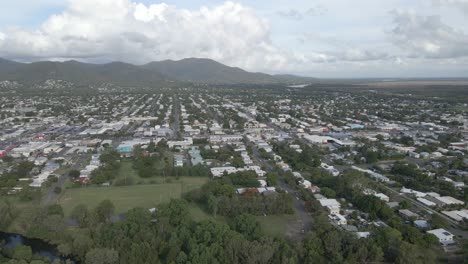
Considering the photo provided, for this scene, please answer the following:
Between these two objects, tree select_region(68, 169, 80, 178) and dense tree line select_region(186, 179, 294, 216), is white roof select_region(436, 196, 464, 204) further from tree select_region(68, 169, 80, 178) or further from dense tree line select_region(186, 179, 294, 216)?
tree select_region(68, 169, 80, 178)

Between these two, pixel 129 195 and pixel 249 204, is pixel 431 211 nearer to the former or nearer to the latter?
pixel 249 204

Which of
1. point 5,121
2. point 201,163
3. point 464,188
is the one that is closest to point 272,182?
point 201,163

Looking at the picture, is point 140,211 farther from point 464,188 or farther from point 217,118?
point 217,118

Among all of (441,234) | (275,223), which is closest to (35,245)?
(275,223)

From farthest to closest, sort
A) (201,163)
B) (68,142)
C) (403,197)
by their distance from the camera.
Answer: (68,142) → (201,163) → (403,197)

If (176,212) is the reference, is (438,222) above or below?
below

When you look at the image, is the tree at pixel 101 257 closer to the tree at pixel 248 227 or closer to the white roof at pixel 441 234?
the tree at pixel 248 227

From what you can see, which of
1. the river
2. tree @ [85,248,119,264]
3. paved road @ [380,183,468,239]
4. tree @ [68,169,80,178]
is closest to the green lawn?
tree @ [85,248,119,264]
